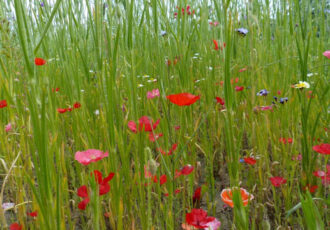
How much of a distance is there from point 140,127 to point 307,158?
21.5 inches

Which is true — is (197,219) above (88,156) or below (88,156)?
below

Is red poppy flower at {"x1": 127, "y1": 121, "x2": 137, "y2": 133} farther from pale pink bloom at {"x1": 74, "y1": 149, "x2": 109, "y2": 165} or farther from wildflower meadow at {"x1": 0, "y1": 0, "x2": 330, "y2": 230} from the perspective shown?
pale pink bloom at {"x1": 74, "y1": 149, "x2": 109, "y2": 165}

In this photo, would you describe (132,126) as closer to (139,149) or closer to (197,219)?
(139,149)

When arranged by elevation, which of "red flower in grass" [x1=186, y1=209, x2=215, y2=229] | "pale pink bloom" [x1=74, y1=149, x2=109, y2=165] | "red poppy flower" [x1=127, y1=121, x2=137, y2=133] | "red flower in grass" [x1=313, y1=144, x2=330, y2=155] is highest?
"red poppy flower" [x1=127, y1=121, x2=137, y2=133]

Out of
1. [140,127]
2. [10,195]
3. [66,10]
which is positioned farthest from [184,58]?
[10,195]

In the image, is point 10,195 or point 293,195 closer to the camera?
point 293,195

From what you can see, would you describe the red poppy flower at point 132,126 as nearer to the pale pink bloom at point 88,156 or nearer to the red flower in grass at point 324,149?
the pale pink bloom at point 88,156

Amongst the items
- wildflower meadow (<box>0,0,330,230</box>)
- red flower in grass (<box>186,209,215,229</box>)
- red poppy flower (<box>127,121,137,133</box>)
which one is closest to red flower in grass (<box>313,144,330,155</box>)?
wildflower meadow (<box>0,0,330,230</box>)

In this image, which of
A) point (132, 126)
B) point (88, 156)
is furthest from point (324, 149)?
point (88, 156)

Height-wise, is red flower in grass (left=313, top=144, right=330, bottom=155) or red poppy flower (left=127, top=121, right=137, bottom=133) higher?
red poppy flower (left=127, top=121, right=137, bottom=133)

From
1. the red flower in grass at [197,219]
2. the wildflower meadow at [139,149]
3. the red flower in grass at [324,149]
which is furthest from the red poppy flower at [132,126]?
the red flower in grass at [324,149]

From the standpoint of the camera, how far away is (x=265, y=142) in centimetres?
109

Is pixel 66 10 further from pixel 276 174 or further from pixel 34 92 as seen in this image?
pixel 276 174

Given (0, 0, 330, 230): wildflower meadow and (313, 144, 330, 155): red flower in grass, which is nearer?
(0, 0, 330, 230): wildflower meadow
